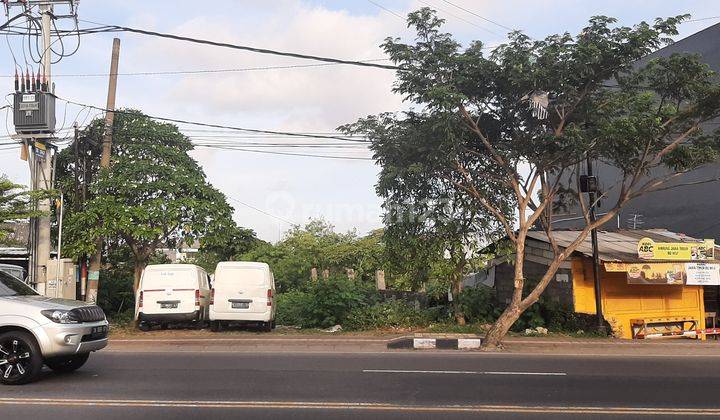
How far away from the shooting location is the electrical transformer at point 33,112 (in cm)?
1681

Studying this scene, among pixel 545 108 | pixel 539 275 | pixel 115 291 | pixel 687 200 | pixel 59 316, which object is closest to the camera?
pixel 59 316

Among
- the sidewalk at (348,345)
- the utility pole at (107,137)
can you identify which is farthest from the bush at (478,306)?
the utility pole at (107,137)

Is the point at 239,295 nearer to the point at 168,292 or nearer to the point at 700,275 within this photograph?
the point at 168,292

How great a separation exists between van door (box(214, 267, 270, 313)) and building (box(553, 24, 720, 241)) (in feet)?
38.9

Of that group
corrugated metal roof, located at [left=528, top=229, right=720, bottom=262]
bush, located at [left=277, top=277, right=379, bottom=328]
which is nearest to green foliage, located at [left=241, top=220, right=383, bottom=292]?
bush, located at [left=277, top=277, right=379, bottom=328]

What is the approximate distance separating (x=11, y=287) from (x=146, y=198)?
10.9 m

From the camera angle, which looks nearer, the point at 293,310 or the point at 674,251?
the point at 674,251

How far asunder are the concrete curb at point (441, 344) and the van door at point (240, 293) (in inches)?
155

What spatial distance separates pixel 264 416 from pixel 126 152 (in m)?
16.1

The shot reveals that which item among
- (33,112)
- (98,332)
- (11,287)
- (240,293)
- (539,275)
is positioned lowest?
(98,332)

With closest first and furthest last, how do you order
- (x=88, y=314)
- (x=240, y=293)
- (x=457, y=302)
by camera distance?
1. (x=88, y=314)
2. (x=240, y=293)
3. (x=457, y=302)

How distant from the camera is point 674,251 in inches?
695

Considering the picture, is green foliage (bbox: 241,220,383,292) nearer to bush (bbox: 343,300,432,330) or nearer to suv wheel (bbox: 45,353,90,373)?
bush (bbox: 343,300,432,330)

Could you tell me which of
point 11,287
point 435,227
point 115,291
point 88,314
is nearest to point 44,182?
point 115,291
